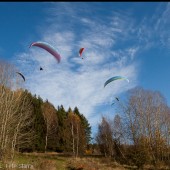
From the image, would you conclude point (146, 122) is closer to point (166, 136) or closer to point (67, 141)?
point (166, 136)

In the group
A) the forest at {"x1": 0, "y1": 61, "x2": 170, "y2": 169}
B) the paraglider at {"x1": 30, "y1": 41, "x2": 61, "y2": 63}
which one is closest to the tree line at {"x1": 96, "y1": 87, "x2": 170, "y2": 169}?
the forest at {"x1": 0, "y1": 61, "x2": 170, "y2": 169}

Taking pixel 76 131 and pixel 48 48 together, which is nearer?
pixel 48 48

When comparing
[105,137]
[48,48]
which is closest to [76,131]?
[105,137]

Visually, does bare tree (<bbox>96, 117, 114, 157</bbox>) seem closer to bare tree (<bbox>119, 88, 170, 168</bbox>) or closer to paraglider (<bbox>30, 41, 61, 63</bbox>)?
bare tree (<bbox>119, 88, 170, 168</bbox>)

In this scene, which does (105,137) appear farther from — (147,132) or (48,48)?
(48,48)

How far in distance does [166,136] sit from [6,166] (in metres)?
22.9

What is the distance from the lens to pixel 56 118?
47.6 metres

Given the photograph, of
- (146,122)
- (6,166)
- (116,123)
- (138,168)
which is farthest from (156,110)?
(6,166)

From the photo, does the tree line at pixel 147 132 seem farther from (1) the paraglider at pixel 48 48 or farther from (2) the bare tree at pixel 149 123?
(1) the paraglider at pixel 48 48

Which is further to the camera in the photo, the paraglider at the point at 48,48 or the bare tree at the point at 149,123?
the bare tree at the point at 149,123

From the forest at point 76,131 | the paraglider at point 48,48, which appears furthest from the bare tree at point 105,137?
the paraglider at point 48,48

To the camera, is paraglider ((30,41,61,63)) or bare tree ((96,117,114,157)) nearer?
paraglider ((30,41,61,63))

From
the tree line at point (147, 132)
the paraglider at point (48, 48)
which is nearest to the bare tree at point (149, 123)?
the tree line at point (147, 132)

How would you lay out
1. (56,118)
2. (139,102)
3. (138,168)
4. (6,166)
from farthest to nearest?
(56,118) < (139,102) < (138,168) < (6,166)
